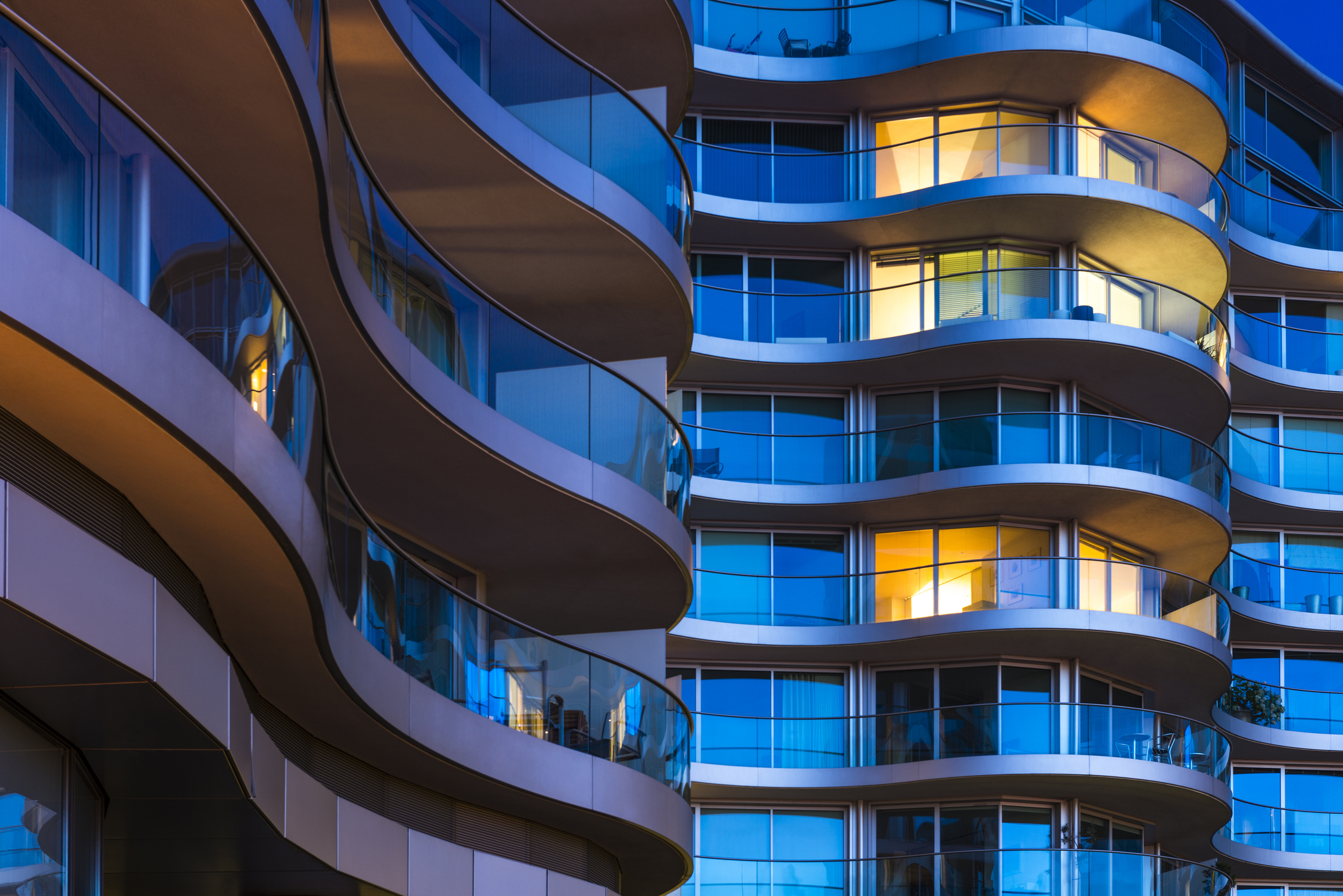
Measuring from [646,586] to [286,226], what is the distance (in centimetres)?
898

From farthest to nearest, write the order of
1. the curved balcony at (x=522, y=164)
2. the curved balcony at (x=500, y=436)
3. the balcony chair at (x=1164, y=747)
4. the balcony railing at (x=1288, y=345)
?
1. the balcony railing at (x=1288, y=345)
2. the balcony chair at (x=1164, y=747)
3. the curved balcony at (x=522, y=164)
4. the curved balcony at (x=500, y=436)

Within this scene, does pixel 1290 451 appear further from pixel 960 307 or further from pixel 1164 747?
pixel 1164 747

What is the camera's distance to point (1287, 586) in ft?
113

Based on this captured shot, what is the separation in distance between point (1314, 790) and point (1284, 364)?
918 cm

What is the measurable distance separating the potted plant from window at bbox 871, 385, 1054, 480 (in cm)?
841

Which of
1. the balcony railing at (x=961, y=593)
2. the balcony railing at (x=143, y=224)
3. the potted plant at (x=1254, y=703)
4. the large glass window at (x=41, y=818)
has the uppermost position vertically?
the balcony railing at (x=961, y=593)

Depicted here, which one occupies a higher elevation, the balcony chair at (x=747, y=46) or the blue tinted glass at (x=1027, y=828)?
the balcony chair at (x=747, y=46)

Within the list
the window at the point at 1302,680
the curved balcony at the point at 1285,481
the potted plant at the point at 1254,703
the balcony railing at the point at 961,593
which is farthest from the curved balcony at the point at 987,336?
the window at the point at 1302,680

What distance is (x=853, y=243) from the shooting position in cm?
3088

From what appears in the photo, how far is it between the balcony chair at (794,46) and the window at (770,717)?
39.2 ft

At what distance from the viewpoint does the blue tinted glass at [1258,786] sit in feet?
111

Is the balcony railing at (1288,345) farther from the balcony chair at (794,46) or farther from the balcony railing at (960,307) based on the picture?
the balcony chair at (794,46)

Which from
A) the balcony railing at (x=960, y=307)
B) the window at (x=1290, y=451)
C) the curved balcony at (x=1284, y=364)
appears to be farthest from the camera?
the window at (x=1290, y=451)

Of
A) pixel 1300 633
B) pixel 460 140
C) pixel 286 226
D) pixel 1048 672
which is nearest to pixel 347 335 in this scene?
pixel 286 226
